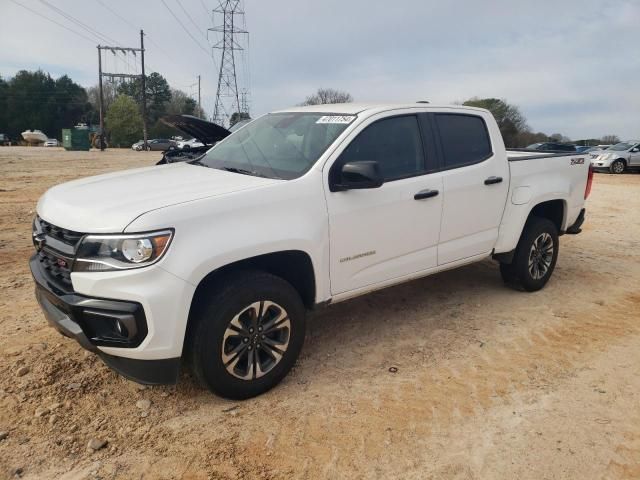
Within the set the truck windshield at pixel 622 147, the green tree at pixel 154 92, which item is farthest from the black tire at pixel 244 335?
the green tree at pixel 154 92

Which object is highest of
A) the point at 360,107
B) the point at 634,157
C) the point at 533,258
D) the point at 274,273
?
the point at 360,107

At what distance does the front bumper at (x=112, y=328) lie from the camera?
2588 millimetres

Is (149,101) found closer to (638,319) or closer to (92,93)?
(92,93)

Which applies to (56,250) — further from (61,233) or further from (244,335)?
(244,335)

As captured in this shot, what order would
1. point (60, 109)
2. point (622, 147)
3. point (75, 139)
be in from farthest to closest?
point (60, 109) → point (75, 139) → point (622, 147)

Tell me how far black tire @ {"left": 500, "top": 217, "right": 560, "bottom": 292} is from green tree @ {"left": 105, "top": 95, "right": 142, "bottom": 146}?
215 feet

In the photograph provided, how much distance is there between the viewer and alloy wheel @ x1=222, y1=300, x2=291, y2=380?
116 inches

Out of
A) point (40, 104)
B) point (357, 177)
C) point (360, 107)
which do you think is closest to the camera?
point (357, 177)

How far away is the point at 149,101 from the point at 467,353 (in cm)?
8814

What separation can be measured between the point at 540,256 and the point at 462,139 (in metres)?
1.68

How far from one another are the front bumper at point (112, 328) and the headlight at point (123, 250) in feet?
0.63

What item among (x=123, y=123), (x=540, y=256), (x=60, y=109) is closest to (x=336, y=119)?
(x=540, y=256)

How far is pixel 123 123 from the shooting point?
6284 cm

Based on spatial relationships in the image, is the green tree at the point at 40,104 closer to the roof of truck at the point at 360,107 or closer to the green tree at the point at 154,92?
the green tree at the point at 154,92
